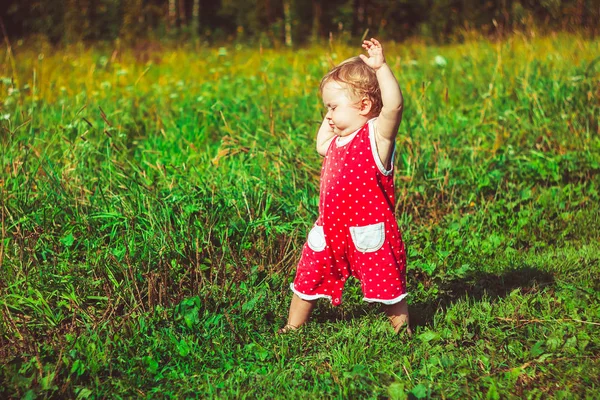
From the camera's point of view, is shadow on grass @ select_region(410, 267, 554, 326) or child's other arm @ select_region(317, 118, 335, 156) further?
shadow on grass @ select_region(410, 267, 554, 326)

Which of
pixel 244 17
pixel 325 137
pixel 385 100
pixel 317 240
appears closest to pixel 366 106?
pixel 385 100

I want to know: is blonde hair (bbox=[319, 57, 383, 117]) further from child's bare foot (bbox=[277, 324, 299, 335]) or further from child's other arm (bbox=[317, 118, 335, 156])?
child's bare foot (bbox=[277, 324, 299, 335])

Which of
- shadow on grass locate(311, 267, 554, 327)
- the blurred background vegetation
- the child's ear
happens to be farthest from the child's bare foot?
the blurred background vegetation

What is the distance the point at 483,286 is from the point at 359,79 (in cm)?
143

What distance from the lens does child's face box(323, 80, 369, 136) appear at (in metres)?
2.70

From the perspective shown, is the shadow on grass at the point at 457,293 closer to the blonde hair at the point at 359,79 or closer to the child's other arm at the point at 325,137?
the child's other arm at the point at 325,137

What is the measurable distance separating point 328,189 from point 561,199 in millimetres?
2314

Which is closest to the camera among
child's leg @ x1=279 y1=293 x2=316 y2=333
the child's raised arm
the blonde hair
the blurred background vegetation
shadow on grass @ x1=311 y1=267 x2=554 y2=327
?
the child's raised arm

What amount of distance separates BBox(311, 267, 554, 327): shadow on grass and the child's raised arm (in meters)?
0.88

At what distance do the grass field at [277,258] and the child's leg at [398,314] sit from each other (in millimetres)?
52

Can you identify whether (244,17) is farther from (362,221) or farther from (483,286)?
(362,221)

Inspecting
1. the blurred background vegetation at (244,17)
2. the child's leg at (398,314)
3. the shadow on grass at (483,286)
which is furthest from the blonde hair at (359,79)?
the blurred background vegetation at (244,17)

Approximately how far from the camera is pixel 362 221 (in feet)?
8.94

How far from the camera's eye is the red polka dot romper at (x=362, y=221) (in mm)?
2695
